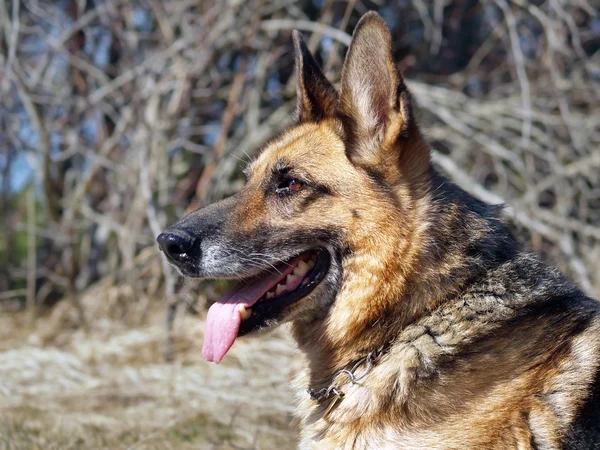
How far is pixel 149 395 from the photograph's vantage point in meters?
5.36

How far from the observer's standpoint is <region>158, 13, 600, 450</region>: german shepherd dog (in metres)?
2.98

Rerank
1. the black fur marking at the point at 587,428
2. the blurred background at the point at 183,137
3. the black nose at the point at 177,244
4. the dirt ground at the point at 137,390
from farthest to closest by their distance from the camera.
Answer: the blurred background at the point at 183,137 < the dirt ground at the point at 137,390 < the black nose at the point at 177,244 < the black fur marking at the point at 587,428

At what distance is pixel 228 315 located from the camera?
337 cm

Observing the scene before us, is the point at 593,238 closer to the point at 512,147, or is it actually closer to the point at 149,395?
the point at 512,147

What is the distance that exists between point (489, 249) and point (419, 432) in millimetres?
935

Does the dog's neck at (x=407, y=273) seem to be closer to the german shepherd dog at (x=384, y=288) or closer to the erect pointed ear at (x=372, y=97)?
the german shepherd dog at (x=384, y=288)

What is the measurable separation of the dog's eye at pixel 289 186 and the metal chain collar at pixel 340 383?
896 mm

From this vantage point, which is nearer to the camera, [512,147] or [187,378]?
[187,378]

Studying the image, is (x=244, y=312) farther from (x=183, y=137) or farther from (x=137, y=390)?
(x=183, y=137)

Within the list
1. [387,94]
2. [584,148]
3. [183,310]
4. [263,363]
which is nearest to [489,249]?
[387,94]

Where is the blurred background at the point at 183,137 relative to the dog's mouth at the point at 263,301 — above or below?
below

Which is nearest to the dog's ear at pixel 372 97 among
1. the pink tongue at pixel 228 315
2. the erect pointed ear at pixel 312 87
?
the erect pointed ear at pixel 312 87

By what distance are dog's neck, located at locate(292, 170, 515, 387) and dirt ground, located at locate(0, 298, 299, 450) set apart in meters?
0.80

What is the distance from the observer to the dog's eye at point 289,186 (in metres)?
3.51
